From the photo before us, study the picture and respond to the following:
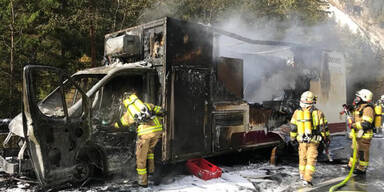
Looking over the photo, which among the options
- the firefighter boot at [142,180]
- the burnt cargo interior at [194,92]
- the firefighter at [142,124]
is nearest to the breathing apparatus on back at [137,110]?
the firefighter at [142,124]

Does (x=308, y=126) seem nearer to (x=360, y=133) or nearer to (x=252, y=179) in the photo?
(x=252, y=179)

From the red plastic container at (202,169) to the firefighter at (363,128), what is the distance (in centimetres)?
303

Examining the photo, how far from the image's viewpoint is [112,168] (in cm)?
462

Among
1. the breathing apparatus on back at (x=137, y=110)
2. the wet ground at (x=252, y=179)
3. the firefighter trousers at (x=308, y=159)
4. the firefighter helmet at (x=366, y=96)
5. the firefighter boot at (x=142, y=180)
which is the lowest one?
the wet ground at (x=252, y=179)

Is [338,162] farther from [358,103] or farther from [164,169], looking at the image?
[164,169]

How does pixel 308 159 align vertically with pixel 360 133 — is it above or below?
below

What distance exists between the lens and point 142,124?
15.1 feet

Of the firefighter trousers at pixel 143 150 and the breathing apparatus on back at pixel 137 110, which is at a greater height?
the breathing apparatus on back at pixel 137 110

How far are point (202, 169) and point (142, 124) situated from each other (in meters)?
1.48

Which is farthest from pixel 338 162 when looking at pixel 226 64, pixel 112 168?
pixel 112 168

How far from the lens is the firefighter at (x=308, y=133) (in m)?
5.03

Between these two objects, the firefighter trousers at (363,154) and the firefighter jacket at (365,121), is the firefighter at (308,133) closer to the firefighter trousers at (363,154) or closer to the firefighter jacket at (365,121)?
the firefighter jacket at (365,121)

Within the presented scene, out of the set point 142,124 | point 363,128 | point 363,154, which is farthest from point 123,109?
point 363,154

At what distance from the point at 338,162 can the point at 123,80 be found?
5.45 m
